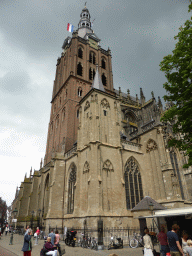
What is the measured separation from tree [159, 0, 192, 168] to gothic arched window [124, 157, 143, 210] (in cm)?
972

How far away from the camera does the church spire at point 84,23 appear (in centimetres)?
4874

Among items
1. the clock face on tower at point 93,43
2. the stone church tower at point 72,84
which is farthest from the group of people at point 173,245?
the clock face on tower at point 93,43

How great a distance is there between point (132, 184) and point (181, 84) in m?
12.8

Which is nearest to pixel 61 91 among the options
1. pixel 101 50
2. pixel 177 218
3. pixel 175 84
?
pixel 101 50

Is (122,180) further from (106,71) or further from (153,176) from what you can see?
(106,71)

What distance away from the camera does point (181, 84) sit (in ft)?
36.7

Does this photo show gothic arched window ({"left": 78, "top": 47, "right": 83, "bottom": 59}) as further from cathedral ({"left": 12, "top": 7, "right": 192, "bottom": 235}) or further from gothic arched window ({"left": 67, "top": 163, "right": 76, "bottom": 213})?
gothic arched window ({"left": 67, "top": 163, "right": 76, "bottom": 213})

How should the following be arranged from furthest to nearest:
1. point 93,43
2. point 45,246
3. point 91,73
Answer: point 93,43
point 91,73
point 45,246

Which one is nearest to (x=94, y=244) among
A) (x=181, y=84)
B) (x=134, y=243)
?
(x=134, y=243)

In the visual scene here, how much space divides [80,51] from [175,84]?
32.7 metres

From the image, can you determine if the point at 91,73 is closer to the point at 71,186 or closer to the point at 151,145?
the point at 151,145

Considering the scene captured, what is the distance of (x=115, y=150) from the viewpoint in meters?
19.8

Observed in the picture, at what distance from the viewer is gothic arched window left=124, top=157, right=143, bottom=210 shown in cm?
1917

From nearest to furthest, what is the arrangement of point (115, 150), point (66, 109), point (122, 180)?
1. point (122, 180)
2. point (115, 150)
3. point (66, 109)
